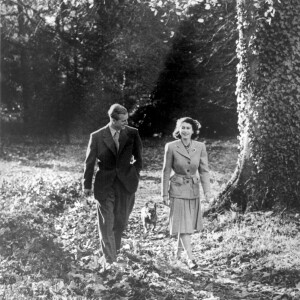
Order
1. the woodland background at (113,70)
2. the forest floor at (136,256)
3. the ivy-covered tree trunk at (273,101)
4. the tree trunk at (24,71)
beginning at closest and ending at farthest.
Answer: the forest floor at (136,256)
the ivy-covered tree trunk at (273,101)
the woodland background at (113,70)
the tree trunk at (24,71)

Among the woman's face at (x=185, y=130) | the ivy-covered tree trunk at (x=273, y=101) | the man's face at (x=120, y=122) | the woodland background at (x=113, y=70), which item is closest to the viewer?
the man's face at (x=120, y=122)

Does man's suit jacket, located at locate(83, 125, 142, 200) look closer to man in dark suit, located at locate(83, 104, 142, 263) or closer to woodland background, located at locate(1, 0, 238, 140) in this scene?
man in dark suit, located at locate(83, 104, 142, 263)

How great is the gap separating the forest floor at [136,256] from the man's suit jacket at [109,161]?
947 mm

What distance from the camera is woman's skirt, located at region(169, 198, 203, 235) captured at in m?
6.61

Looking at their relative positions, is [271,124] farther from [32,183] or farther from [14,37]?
[14,37]

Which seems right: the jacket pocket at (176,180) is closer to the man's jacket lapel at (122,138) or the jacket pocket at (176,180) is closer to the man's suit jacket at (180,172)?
the man's suit jacket at (180,172)

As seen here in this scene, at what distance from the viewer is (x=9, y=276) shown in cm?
541

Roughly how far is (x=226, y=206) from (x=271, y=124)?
5.19 feet

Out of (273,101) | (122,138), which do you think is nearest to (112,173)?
(122,138)

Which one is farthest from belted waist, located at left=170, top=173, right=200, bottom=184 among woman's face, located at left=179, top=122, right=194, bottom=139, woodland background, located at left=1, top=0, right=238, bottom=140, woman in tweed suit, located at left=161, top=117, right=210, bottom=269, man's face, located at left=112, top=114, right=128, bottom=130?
woodland background, located at left=1, top=0, right=238, bottom=140

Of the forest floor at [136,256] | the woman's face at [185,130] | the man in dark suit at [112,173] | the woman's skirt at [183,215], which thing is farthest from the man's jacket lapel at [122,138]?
the forest floor at [136,256]

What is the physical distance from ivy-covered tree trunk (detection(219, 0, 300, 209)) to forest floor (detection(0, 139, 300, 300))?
45 cm

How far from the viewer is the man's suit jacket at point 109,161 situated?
248 inches

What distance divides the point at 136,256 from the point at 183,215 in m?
0.89
